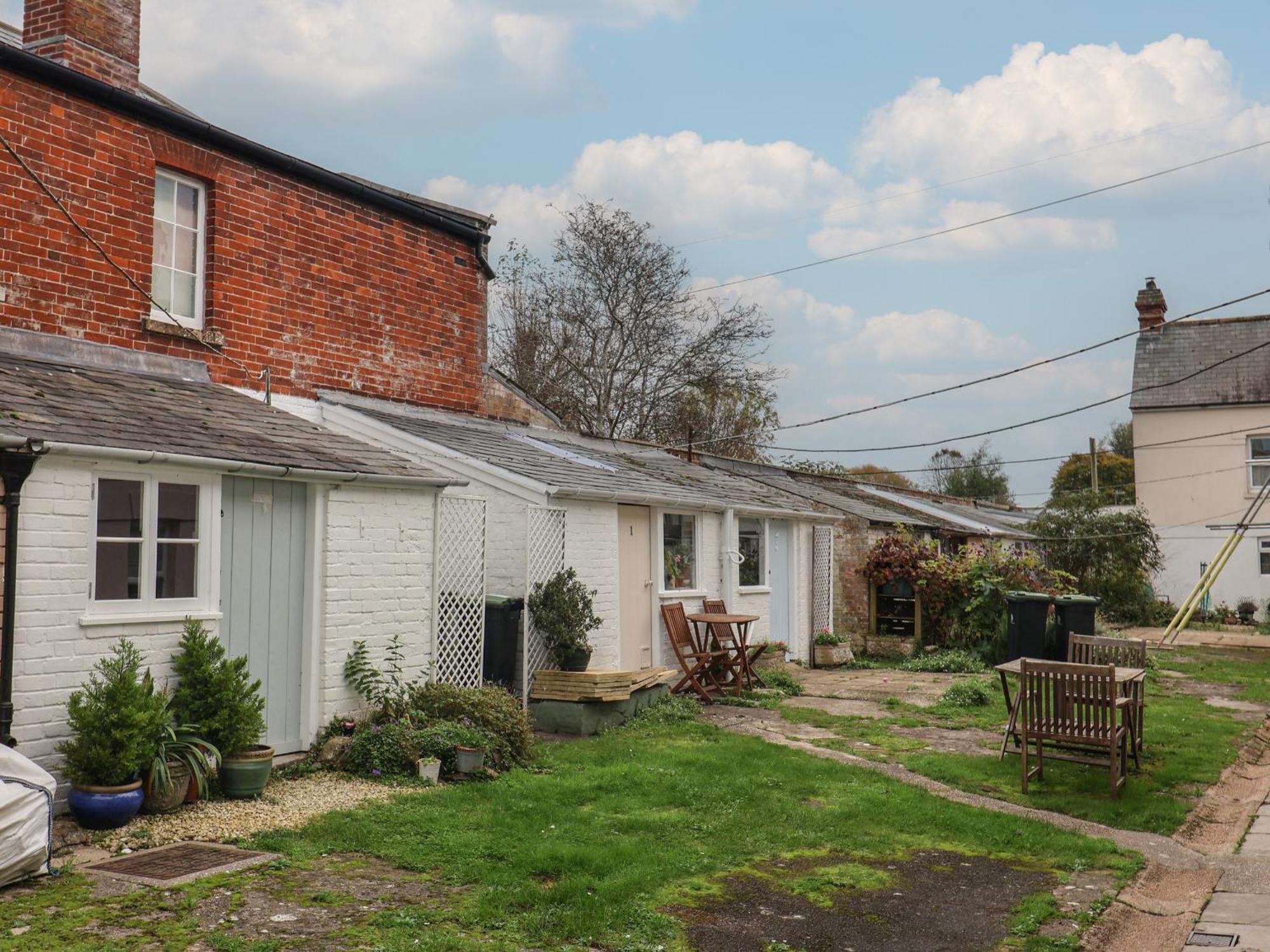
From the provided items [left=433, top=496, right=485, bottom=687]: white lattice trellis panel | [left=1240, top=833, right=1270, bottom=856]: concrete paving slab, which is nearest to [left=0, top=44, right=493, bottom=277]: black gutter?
[left=433, top=496, right=485, bottom=687]: white lattice trellis panel

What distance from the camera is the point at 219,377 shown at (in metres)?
11.2

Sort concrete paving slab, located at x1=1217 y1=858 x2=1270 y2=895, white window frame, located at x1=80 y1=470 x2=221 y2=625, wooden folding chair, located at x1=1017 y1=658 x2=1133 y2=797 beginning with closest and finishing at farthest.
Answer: concrete paving slab, located at x1=1217 y1=858 x2=1270 y2=895 < white window frame, located at x1=80 y1=470 x2=221 y2=625 < wooden folding chair, located at x1=1017 y1=658 x2=1133 y2=797

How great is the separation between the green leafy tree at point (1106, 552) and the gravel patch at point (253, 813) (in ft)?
65.7

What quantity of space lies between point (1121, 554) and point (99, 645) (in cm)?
2229

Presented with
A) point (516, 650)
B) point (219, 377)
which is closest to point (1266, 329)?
point (516, 650)

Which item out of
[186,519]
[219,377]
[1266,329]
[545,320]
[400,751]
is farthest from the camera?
[545,320]

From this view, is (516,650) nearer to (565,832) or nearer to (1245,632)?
(565,832)

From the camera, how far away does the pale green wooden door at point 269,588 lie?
27.6ft

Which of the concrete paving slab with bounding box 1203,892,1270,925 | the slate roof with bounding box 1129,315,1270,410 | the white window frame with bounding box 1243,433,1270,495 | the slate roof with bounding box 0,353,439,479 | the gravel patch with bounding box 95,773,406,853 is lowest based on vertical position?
the concrete paving slab with bounding box 1203,892,1270,925

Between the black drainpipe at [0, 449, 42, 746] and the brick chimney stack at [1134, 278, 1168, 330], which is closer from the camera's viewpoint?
the black drainpipe at [0, 449, 42, 746]

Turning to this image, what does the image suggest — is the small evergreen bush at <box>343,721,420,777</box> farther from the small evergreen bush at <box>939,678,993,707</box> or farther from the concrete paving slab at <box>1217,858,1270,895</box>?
the small evergreen bush at <box>939,678,993,707</box>

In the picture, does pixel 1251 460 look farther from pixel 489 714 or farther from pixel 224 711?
pixel 224 711

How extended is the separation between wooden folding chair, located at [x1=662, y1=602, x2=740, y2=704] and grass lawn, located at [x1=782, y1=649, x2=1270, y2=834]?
1286 millimetres

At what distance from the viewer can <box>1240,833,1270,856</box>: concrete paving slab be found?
682cm
